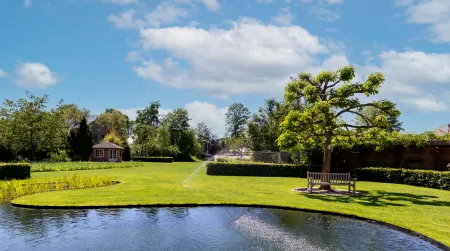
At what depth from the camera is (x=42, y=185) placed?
723 inches

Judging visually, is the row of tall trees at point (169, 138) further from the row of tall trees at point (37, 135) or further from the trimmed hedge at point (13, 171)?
the trimmed hedge at point (13, 171)

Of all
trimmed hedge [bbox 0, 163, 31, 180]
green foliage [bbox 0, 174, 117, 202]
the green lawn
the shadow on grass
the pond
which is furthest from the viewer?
trimmed hedge [bbox 0, 163, 31, 180]

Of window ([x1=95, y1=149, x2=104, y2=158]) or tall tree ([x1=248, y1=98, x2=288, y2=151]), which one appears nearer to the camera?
tall tree ([x1=248, y1=98, x2=288, y2=151])

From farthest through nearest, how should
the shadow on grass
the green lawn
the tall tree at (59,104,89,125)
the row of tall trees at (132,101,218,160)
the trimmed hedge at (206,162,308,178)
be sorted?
the tall tree at (59,104,89,125), the row of tall trees at (132,101,218,160), the trimmed hedge at (206,162,308,178), the shadow on grass, the green lawn

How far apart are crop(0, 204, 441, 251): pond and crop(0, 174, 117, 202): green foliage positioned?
379 centimetres

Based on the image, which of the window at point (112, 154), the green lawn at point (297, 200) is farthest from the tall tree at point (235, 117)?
the green lawn at point (297, 200)

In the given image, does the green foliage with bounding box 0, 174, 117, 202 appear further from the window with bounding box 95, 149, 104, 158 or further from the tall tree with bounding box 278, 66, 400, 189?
the window with bounding box 95, 149, 104, 158

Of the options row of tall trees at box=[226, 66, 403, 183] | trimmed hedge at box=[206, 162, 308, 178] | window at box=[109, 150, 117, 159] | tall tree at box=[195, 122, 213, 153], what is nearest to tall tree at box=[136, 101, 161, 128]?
tall tree at box=[195, 122, 213, 153]

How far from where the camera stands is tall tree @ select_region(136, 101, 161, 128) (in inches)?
3383

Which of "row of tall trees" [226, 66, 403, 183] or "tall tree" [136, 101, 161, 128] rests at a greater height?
"tall tree" [136, 101, 161, 128]

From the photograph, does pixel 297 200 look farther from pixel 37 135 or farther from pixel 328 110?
pixel 37 135

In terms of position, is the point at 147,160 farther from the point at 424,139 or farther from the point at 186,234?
the point at 186,234

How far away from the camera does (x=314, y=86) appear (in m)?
18.8

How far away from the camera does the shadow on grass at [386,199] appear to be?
1430 centimetres
